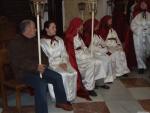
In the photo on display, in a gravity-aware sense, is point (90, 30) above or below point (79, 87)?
above

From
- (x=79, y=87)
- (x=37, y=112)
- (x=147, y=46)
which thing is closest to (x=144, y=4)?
(x=147, y=46)

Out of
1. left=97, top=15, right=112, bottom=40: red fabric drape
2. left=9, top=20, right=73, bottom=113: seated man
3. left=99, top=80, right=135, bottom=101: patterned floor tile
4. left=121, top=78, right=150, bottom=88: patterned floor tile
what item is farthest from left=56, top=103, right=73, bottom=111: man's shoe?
left=97, top=15, right=112, bottom=40: red fabric drape

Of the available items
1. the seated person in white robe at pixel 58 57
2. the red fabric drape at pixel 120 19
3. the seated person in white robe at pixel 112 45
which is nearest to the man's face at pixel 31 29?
the seated person in white robe at pixel 58 57

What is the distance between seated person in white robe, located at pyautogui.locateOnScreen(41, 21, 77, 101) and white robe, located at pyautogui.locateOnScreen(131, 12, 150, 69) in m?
1.53

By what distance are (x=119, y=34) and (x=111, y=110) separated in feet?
6.37

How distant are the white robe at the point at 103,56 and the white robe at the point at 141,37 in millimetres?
666

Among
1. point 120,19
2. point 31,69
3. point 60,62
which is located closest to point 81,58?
point 60,62

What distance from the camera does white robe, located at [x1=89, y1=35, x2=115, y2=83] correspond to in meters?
4.25

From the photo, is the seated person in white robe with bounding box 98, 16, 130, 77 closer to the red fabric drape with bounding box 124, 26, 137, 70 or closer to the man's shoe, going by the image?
the red fabric drape with bounding box 124, 26, 137, 70

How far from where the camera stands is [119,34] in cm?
526

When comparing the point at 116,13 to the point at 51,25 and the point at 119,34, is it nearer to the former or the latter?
the point at 119,34

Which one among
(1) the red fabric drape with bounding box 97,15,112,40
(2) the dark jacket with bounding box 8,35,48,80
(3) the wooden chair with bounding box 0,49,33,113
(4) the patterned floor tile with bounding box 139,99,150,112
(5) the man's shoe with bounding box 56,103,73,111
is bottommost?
(4) the patterned floor tile with bounding box 139,99,150,112

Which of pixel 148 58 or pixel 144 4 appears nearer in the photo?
pixel 144 4

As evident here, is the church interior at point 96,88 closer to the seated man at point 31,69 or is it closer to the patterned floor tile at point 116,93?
the patterned floor tile at point 116,93
